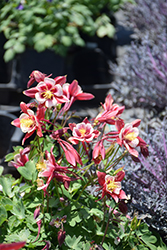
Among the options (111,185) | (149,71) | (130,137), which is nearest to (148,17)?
(149,71)

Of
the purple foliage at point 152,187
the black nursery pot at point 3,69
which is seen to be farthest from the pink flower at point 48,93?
the black nursery pot at point 3,69

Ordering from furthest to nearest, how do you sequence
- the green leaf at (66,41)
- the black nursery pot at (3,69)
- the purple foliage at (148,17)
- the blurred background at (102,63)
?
the black nursery pot at (3,69) < the purple foliage at (148,17) < the green leaf at (66,41) < the blurred background at (102,63)

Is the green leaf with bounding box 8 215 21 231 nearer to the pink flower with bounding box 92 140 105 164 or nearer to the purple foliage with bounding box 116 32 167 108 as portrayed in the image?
the pink flower with bounding box 92 140 105 164

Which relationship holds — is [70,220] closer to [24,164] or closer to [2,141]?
[24,164]

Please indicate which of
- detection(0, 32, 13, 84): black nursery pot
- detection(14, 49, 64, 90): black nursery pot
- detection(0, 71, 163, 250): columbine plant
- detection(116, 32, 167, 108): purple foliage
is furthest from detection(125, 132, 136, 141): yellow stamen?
detection(0, 32, 13, 84): black nursery pot

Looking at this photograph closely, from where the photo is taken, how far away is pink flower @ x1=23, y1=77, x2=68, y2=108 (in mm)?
926

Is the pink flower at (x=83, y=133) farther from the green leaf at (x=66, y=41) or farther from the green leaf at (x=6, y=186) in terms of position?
the green leaf at (x=66, y=41)

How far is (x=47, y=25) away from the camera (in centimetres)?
267

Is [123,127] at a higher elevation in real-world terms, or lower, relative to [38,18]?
lower

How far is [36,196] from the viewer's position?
1109mm

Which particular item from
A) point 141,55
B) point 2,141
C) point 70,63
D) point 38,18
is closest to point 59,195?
point 2,141

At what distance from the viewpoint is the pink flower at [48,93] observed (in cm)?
93

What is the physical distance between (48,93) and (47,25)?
77.3 inches

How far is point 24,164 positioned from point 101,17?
7.81 feet
